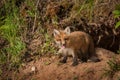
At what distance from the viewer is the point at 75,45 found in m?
7.81

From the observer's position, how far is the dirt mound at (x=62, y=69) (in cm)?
732

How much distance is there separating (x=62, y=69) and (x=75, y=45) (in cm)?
58

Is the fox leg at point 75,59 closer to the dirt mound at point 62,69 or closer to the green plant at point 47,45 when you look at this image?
the dirt mound at point 62,69

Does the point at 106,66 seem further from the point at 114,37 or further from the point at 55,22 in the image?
the point at 55,22

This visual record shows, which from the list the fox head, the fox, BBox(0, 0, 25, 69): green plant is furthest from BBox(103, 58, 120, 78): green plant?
BBox(0, 0, 25, 69): green plant

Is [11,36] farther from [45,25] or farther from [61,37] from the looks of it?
[61,37]

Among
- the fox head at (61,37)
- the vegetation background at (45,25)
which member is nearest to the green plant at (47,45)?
the vegetation background at (45,25)

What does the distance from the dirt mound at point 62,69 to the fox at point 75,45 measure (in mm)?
166

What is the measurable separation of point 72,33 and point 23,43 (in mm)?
1441

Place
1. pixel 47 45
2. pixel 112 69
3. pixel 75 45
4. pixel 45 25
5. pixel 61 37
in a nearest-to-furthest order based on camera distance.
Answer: pixel 112 69 < pixel 61 37 < pixel 75 45 < pixel 47 45 < pixel 45 25

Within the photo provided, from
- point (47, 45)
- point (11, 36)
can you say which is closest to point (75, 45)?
point (47, 45)

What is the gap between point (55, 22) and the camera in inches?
345

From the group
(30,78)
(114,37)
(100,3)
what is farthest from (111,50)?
(30,78)

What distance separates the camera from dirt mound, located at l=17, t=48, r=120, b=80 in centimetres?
732
